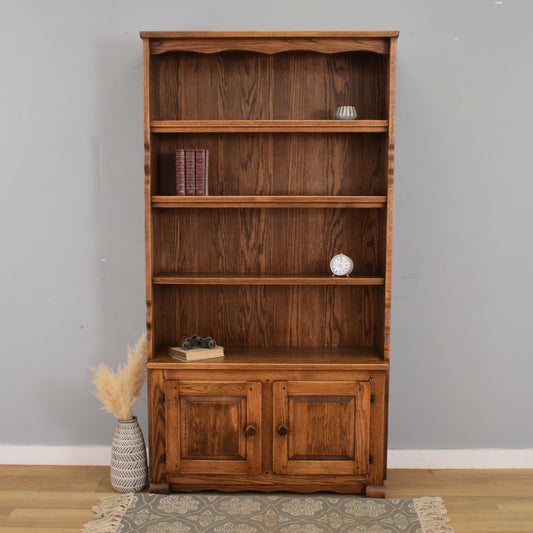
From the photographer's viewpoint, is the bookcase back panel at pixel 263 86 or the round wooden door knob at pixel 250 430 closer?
the round wooden door knob at pixel 250 430

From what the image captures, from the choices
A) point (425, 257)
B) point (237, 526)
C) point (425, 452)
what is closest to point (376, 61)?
point (425, 257)

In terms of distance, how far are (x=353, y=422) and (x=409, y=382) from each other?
0.55 meters

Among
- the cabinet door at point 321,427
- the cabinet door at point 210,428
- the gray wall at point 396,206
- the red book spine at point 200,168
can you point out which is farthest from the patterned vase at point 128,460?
the red book spine at point 200,168

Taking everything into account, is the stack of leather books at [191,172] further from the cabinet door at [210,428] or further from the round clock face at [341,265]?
the cabinet door at [210,428]

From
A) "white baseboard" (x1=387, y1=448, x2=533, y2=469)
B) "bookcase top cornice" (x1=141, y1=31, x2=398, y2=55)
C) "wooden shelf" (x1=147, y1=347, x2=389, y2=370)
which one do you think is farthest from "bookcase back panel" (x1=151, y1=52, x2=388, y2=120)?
"white baseboard" (x1=387, y1=448, x2=533, y2=469)

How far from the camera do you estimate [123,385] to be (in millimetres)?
3039

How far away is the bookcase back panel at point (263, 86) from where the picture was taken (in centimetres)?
317

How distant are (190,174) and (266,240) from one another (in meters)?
0.55

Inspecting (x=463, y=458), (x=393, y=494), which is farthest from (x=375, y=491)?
(x=463, y=458)

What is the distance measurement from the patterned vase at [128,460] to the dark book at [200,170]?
1229mm

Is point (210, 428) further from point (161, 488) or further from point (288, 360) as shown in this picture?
point (288, 360)

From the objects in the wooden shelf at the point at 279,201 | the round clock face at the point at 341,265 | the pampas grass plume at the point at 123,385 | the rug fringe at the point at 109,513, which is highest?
the wooden shelf at the point at 279,201

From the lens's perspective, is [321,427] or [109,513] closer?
[109,513]

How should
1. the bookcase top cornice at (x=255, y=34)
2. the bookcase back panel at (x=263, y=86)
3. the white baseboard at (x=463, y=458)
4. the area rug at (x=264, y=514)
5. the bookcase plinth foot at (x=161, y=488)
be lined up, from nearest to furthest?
the area rug at (x=264, y=514), the bookcase top cornice at (x=255, y=34), the bookcase plinth foot at (x=161, y=488), the bookcase back panel at (x=263, y=86), the white baseboard at (x=463, y=458)
